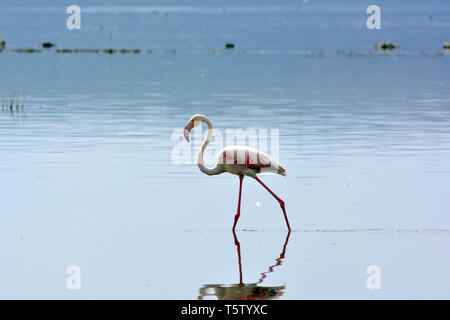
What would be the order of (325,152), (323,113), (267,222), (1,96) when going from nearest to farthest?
(267,222), (325,152), (323,113), (1,96)

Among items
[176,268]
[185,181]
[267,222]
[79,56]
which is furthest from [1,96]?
[79,56]

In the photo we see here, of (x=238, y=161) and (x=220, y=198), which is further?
(x=220, y=198)

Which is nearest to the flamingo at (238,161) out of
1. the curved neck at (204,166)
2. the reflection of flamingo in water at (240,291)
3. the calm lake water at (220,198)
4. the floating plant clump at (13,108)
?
the curved neck at (204,166)

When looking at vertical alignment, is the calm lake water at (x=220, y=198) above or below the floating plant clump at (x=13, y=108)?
below

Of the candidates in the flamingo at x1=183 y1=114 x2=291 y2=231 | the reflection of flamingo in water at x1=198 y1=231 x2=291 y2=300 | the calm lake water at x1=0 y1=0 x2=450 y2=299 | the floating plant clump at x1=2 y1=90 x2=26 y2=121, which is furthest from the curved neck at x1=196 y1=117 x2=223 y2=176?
the floating plant clump at x1=2 y1=90 x2=26 y2=121

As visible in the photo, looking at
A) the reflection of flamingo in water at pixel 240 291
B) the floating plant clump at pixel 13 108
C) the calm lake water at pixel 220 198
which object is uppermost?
the floating plant clump at pixel 13 108

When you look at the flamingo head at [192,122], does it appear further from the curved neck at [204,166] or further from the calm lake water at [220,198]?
the calm lake water at [220,198]

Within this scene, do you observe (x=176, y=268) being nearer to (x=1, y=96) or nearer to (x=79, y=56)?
(x=1, y=96)

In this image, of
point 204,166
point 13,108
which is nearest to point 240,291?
point 204,166

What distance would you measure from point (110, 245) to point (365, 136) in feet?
57.9

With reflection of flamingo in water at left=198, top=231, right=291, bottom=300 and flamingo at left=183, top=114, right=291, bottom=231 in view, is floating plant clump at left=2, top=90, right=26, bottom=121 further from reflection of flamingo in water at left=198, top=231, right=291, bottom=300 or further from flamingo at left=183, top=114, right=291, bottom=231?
reflection of flamingo in water at left=198, top=231, right=291, bottom=300

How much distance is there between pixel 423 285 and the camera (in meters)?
12.8

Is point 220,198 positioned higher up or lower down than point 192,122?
lower down

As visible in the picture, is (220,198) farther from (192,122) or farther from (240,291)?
(240,291)
